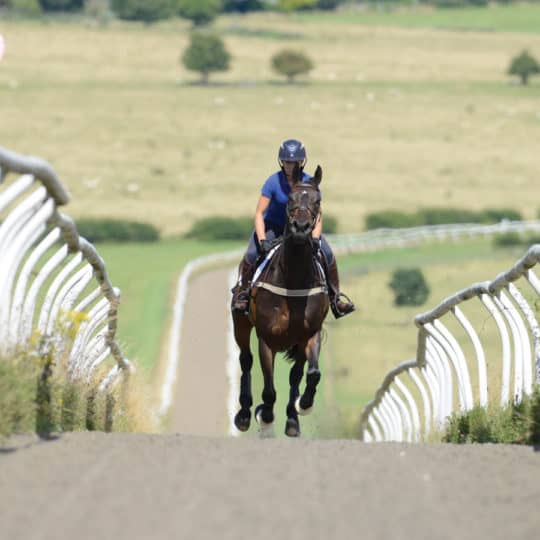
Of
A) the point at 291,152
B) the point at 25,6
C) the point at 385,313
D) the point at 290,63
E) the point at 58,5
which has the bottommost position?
the point at 291,152

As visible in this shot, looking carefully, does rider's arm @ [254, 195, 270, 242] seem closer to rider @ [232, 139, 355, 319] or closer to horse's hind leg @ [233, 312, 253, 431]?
rider @ [232, 139, 355, 319]

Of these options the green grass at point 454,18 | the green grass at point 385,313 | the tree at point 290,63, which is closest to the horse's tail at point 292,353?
the green grass at point 385,313

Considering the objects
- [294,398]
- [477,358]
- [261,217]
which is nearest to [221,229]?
[294,398]

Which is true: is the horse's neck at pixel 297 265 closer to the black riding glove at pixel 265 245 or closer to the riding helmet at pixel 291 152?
the black riding glove at pixel 265 245

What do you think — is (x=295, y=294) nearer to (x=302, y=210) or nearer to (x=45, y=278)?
(x=302, y=210)

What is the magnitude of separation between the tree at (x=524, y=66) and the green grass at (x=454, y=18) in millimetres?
28190

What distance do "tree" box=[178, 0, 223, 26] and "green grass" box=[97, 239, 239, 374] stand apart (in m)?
90.9

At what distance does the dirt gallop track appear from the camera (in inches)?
208

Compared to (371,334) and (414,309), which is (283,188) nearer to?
(371,334)

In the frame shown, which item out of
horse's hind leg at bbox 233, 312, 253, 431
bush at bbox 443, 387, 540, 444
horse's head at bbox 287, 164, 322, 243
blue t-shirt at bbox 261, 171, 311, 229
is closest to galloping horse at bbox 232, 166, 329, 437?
horse's head at bbox 287, 164, 322, 243

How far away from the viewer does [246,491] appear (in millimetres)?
5875

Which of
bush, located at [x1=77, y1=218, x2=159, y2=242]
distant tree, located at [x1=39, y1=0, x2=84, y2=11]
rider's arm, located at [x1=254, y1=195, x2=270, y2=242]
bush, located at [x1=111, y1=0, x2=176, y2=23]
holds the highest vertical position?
distant tree, located at [x1=39, y1=0, x2=84, y2=11]

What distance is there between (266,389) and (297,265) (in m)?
1.43

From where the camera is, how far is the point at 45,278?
738 cm
